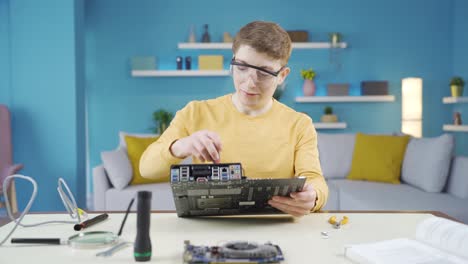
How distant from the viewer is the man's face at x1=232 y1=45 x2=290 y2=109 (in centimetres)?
149

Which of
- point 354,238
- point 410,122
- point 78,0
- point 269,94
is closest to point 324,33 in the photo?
point 410,122

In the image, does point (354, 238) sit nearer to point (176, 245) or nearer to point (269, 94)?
point (176, 245)

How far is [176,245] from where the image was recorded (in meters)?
1.07

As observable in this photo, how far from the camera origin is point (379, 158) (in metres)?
3.92

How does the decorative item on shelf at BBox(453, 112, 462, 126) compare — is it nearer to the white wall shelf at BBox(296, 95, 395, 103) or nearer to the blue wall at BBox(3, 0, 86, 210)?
the white wall shelf at BBox(296, 95, 395, 103)

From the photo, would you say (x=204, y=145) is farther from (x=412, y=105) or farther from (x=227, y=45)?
(x=412, y=105)

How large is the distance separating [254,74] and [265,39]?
12cm

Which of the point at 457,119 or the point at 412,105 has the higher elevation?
the point at 412,105

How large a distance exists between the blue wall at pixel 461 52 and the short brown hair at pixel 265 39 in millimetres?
4450

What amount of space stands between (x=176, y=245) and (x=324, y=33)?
4.86 m

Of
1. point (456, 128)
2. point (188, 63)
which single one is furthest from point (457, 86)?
point (188, 63)

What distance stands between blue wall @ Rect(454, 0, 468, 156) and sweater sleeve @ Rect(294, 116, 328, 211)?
4156mm

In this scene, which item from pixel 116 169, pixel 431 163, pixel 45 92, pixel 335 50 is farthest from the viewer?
pixel 335 50

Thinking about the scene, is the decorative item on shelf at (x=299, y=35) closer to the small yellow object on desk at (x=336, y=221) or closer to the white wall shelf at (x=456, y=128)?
the white wall shelf at (x=456, y=128)
